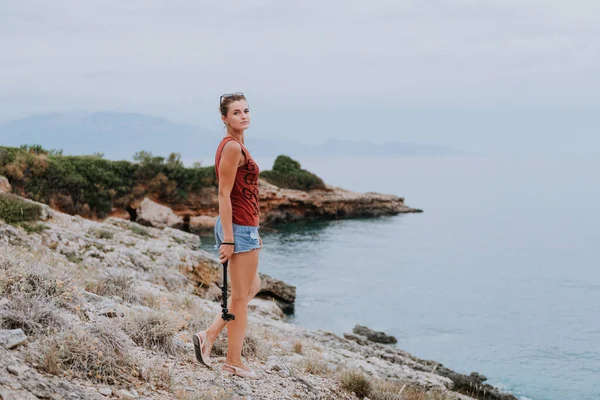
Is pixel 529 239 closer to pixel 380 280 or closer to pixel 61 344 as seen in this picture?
pixel 380 280

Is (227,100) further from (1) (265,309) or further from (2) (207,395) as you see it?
(1) (265,309)

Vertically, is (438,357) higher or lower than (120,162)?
lower

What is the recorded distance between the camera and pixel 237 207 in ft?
16.6

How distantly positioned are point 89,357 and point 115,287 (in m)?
3.14

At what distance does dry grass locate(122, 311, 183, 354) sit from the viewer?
551 cm

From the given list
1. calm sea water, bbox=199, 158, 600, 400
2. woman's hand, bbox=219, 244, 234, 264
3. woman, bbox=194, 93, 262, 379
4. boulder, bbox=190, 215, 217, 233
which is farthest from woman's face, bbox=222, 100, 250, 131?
boulder, bbox=190, 215, 217, 233

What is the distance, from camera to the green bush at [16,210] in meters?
11.8

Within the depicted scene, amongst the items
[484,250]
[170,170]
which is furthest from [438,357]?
[170,170]

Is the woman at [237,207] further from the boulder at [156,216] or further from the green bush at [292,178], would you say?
the green bush at [292,178]

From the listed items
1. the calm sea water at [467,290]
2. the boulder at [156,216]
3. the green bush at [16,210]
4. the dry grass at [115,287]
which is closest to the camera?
the dry grass at [115,287]

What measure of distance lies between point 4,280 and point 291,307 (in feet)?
50.5

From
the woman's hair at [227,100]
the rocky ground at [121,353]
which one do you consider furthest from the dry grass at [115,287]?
the woman's hair at [227,100]

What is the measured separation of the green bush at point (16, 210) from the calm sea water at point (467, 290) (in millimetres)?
9265

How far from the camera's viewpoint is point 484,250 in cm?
3875
